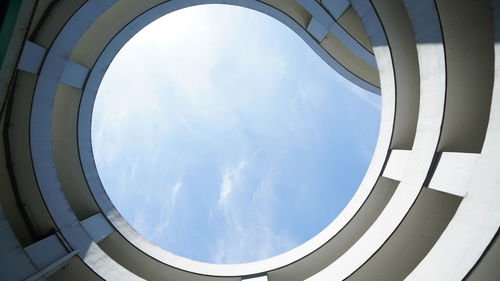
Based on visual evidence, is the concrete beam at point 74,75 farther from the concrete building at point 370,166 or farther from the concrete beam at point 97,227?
the concrete beam at point 97,227

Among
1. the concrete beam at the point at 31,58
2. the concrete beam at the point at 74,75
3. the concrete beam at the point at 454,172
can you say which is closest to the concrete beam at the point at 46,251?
the concrete beam at the point at 31,58

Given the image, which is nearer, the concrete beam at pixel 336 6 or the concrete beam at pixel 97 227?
the concrete beam at pixel 336 6

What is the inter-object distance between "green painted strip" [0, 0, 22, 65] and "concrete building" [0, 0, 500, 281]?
0.03 metres

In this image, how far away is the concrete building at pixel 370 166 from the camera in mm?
5777

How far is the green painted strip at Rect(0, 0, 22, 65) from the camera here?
3.82 m

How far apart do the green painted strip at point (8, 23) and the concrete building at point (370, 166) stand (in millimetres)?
34

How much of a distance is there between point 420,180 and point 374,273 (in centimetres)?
393

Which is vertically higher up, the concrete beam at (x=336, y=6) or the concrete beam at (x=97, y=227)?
the concrete beam at (x=336, y=6)

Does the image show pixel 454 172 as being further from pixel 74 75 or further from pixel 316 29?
pixel 74 75

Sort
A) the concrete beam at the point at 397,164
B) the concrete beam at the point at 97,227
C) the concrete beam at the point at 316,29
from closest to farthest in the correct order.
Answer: the concrete beam at the point at 397,164, the concrete beam at the point at 97,227, the concrete beam at the point at 316,29

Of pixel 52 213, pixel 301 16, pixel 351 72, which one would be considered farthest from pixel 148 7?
pixel 351 72

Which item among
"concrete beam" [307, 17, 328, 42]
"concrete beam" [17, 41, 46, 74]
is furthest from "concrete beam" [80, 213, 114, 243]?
"concrete beam" [307, 17, 328, 42]

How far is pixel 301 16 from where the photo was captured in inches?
525

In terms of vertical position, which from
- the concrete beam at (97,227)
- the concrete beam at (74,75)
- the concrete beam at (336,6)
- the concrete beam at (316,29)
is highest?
the concrete beam at (316,29)
